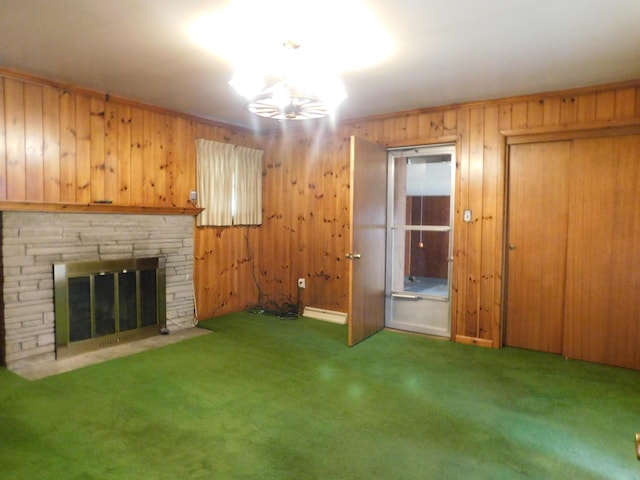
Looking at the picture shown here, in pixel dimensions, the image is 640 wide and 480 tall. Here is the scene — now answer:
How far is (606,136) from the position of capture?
141 inches

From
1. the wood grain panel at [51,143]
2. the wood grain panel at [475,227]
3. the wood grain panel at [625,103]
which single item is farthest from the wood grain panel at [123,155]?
the wood grain panel at [625,103]

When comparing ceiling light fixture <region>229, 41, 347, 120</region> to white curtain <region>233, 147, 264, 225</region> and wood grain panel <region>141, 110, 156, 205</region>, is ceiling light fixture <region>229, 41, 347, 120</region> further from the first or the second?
white curtain <region>233, 147, 264, 225</region>

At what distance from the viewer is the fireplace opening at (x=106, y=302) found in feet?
12.0

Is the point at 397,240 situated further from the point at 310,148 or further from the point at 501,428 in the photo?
the point at 501,428

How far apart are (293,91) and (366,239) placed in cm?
191

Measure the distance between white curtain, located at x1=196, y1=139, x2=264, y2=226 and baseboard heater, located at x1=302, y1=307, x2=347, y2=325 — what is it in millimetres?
1416

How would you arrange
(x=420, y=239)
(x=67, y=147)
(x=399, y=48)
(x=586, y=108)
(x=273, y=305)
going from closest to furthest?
(x=399, y=48)
(x=586, y=108)
(x=67, y=147)
(x=420, y=239)
(x=273, y=305)

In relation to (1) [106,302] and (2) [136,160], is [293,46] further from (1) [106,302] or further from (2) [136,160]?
(1) [106,302]

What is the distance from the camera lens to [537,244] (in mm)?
3939

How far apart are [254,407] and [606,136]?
12.1 feet

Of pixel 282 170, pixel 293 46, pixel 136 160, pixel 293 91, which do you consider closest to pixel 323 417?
pixel 293 91

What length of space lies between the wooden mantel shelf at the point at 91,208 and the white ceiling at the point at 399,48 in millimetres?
1080

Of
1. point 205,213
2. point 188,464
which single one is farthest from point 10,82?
point 188,464

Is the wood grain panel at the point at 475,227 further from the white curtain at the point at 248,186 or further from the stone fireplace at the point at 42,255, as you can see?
the stone fireplace at the point at 42,255
